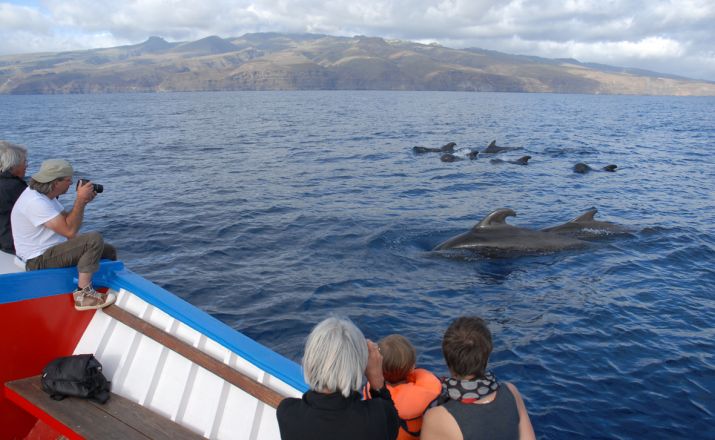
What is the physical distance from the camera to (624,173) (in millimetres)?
31422

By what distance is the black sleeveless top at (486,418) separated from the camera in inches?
163

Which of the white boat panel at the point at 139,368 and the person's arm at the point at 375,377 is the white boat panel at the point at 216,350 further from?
the person's arm at the point at 375,377

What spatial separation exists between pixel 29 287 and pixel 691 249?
668 inches

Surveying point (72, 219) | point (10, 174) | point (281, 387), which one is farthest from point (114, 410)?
point (10, 174)

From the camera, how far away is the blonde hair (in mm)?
4793

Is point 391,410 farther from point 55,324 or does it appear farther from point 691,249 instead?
point 691,249

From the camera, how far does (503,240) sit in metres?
15.9

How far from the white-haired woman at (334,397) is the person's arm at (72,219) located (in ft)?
12.9

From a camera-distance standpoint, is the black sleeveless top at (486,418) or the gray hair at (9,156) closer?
the black sleeveless top at (486,418)

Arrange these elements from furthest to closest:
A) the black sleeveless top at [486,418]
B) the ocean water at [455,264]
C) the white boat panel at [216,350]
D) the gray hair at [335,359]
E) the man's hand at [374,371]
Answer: the ocean water at [455,264] → the white boat panel at [216,350] → the man's hand at [374,371] → the black sleeveless top at [486,418] → the gray hair at [335,359]

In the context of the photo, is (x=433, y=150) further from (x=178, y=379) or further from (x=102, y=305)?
(x=178, y=379)

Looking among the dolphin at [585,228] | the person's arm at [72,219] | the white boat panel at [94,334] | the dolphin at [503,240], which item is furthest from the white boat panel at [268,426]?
the dolphin at [585,228]

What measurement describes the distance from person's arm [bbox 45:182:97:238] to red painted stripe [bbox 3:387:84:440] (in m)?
1.80

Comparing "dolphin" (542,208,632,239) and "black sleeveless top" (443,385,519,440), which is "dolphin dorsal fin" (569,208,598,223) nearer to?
"dolphin" (542,208,632,239)
